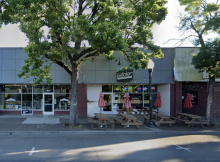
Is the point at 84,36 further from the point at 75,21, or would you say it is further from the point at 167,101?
the point at 167,101

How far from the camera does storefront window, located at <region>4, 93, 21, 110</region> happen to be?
16953 mm

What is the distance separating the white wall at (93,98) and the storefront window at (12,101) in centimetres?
597

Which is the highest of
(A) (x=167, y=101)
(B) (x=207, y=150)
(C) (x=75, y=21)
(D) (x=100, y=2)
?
(D) (x=100, y=2)

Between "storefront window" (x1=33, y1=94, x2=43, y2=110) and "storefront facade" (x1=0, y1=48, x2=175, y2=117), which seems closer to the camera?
"storefront facade" (x1=0, y1=48, x2=175, y2=117)

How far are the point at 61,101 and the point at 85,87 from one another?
294 centimetres

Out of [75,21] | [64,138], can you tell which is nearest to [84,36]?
[75,21]

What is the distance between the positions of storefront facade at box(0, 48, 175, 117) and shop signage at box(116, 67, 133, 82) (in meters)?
Result: 0.06

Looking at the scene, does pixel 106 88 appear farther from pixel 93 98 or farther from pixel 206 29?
pixel 206 29

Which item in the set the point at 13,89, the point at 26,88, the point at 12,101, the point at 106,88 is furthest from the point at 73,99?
the point at 12,101

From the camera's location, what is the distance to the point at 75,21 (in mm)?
9727

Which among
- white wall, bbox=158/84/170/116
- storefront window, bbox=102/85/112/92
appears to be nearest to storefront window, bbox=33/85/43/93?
storefront window, bbox=102/85/112/92

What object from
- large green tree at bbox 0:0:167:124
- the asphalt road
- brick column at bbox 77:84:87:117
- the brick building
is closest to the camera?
the asphalt road

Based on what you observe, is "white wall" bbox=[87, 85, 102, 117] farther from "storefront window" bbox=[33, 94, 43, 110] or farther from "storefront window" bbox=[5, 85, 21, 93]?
"storefront window" bbox=[5, 85, 21, 93]

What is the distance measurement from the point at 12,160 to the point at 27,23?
715cm
